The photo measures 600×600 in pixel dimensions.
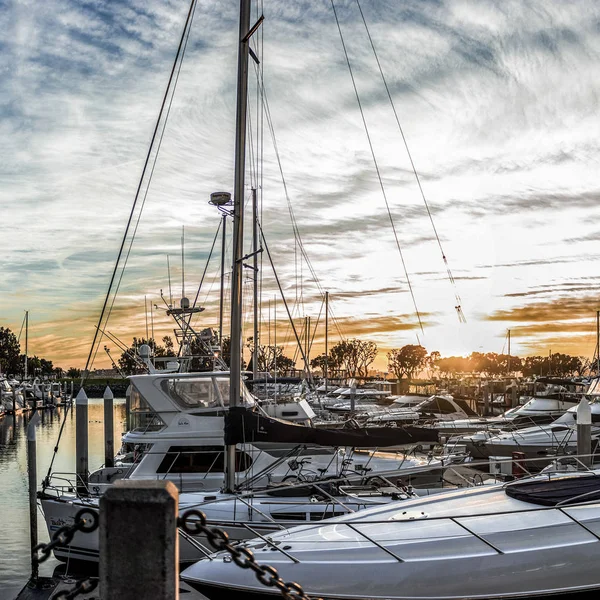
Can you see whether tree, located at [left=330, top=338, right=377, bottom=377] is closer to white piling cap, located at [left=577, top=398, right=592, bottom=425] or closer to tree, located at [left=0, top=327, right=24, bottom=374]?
tree, located at [left=0, top=327, right=24, bottom=374]

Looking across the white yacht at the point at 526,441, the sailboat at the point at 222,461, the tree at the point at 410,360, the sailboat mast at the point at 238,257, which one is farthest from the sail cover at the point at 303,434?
the tree at the point at 410,360

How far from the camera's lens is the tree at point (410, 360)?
154 m

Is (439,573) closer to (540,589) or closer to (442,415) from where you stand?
(540,589)

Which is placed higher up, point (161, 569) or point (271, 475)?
point (161, 569)

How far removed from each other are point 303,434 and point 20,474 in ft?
70.6

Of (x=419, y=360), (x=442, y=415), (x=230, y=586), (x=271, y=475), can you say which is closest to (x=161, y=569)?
(x=230, y=586)

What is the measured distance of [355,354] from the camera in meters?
140

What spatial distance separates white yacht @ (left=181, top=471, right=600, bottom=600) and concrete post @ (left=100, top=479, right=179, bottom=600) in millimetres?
4439

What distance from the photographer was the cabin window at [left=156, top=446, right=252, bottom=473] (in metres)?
15.2

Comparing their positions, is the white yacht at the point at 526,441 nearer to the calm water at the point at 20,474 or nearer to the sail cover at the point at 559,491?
the calm water at the point at 20,474

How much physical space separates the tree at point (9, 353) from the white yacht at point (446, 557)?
344 feet

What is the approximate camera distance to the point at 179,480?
14.9 m

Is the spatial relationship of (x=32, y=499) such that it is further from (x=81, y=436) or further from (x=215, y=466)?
(x=81, y=436)

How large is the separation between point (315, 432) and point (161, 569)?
9.62 meters
